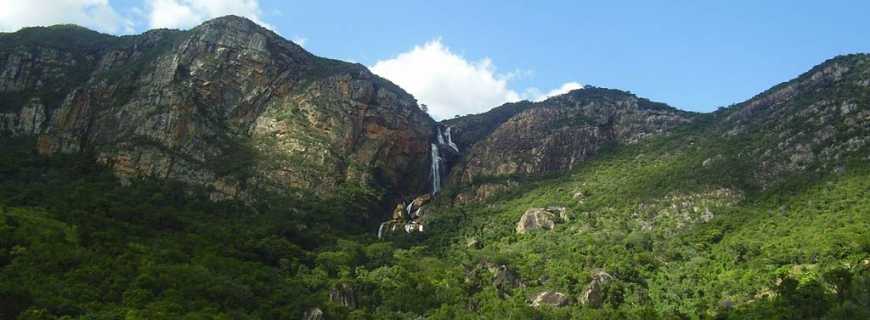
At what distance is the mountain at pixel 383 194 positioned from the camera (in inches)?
2938

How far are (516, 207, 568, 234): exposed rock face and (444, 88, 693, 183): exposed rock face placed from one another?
1077 inches

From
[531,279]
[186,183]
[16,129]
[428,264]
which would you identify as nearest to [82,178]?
[186,183]

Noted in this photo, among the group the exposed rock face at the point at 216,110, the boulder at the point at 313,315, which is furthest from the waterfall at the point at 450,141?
the boulder at the point at 313,315

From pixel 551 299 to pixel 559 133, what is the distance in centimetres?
6841

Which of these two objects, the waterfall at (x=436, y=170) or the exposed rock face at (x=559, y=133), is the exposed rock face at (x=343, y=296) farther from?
the exposed rock face at (x=559, y=133)

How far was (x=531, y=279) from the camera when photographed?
89.9 meters

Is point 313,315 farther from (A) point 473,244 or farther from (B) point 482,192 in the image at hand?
(B) point 482,192

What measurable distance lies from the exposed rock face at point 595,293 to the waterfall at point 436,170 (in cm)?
6087

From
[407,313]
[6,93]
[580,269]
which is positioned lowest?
[407,313]

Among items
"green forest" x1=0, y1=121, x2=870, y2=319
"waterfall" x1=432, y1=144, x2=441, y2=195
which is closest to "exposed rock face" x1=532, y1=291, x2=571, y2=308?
"green forest" x1=0, y1=121, x2=870, y2=319

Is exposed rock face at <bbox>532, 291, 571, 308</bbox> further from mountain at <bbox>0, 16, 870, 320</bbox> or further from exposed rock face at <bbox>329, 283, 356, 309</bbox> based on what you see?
exposed rock face at <bbox>329, 283, 356, 309</bbox>

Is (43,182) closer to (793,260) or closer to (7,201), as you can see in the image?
(7,201)

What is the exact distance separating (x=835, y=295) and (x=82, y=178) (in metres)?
102

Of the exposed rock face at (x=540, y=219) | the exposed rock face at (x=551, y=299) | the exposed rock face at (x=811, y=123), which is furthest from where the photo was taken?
the exposed rock face at (x=540, y=219)
